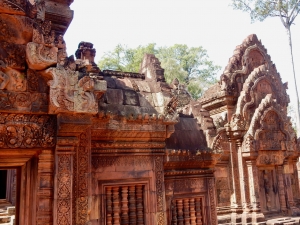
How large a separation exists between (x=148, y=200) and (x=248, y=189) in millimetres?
8075

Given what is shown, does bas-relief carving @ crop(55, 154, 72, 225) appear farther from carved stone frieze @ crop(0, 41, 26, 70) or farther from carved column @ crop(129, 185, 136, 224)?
carved column @ crop(129, 185, 136, 224)

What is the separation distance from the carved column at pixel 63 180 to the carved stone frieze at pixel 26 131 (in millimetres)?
168

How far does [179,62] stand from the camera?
30.0m

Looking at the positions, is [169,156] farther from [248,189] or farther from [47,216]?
[248,189]

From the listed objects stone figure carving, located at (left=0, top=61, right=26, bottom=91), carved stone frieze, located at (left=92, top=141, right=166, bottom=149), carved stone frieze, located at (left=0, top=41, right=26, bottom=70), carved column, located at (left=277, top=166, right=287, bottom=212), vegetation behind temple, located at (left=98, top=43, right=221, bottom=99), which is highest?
vegetation behind temple, located at (left=98, top=43, right=221, bottom=99)

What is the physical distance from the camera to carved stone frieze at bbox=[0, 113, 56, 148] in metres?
3.91

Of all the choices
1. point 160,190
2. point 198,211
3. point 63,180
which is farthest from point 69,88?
point 198,211

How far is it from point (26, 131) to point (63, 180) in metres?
0.79

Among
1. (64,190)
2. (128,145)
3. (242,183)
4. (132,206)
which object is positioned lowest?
(132,206)

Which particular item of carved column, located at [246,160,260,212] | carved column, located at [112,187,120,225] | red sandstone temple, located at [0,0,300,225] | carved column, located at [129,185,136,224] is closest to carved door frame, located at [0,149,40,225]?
red sandstone temple, located at [0,0,300,225]

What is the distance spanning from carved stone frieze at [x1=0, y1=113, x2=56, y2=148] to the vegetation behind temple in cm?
2402

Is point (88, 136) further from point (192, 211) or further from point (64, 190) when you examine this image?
point (192, 211)

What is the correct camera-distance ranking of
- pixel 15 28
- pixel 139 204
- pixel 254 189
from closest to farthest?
pixel 15 28 < pixel 139 204 < pixel 254 189

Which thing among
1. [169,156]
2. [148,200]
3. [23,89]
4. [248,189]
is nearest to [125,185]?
[148,200]
